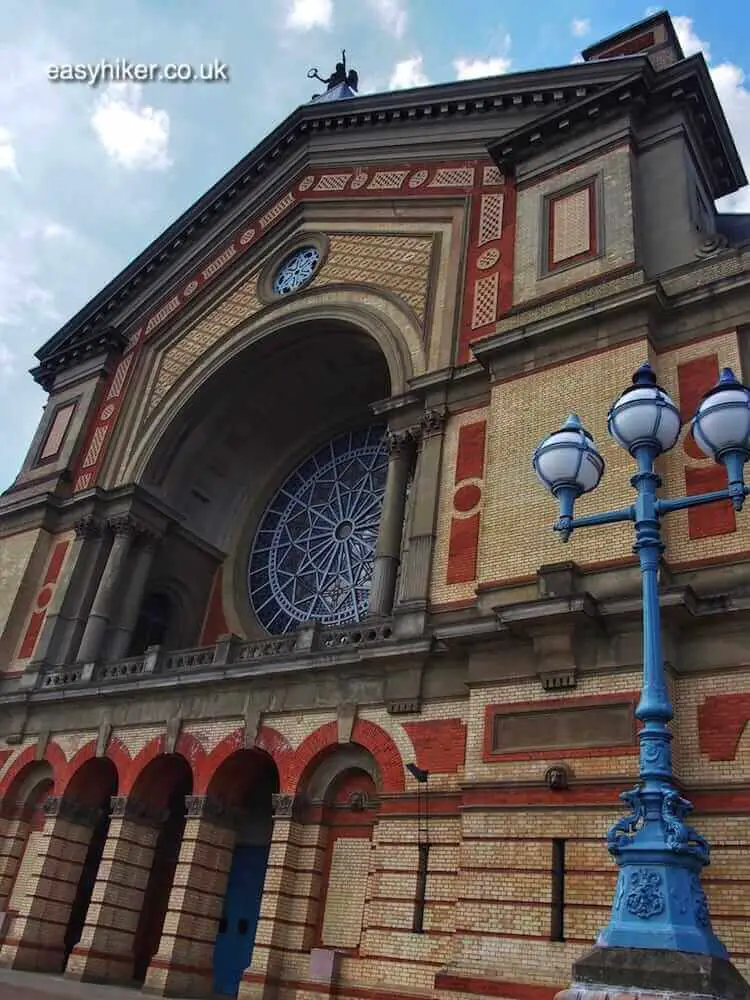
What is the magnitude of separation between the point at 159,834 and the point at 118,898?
5.01 ft

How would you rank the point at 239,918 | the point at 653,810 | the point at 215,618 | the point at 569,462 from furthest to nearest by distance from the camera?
the point at 215,618
the point at 239,918
the point at 569,462
the point at 653,810

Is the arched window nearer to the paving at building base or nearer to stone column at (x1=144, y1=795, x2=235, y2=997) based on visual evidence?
stone column at (x1=144, y1=795, x2=235, y2=997)

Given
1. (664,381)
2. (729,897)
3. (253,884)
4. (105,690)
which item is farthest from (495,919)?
(105,690)

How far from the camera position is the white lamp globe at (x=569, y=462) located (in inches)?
304

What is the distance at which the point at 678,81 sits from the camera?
57.3 ft

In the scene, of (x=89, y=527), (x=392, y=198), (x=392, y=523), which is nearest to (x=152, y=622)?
(x=89, y=527)

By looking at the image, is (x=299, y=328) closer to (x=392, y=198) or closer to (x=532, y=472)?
(x=392, y=198)

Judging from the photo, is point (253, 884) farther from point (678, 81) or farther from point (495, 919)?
point (678, 81)

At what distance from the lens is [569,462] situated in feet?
25.3

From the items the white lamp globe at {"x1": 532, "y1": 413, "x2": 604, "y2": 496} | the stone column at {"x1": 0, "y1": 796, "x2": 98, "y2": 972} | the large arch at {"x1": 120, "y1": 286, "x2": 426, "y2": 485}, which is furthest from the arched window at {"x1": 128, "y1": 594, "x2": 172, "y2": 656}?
the white lamp globe at {"x1": 532, "y1": 413, "x2": 604, "y2": 496}

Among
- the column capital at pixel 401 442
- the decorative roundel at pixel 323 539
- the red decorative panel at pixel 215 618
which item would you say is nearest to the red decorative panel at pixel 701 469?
the column capital at pixel 401 442

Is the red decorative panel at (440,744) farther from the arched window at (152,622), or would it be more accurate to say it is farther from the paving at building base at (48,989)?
the arched window at (152,622)

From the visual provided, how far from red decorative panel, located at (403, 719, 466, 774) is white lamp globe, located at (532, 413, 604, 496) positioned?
6.93m

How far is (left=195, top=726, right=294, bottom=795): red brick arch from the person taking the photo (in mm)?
15977
